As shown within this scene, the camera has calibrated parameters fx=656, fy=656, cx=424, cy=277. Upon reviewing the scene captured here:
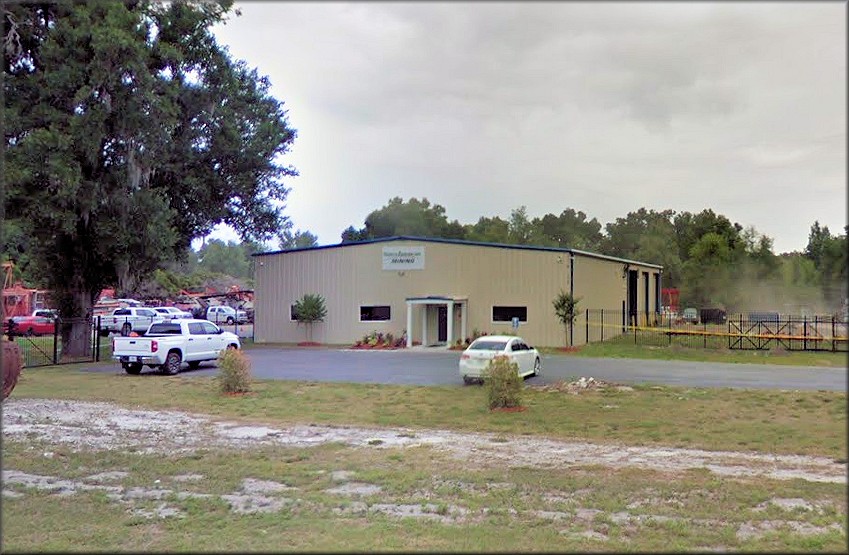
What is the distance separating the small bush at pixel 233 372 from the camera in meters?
15.9

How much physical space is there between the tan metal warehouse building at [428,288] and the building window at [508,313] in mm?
50

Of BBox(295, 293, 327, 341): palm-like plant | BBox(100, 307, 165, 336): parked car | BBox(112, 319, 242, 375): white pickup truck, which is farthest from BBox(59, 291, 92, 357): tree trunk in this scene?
BBox(100, 307, 165, 336): parked car

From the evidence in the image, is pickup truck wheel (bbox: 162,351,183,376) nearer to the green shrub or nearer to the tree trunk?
the tree trunk

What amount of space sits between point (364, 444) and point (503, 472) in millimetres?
2800

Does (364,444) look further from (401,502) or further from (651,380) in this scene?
(651,380)

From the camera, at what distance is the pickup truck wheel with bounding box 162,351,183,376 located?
21.0m

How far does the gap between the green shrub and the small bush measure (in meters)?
6.20

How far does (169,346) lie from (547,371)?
12.3 meters

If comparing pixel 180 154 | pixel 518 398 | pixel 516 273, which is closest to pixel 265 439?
pixel 518 398

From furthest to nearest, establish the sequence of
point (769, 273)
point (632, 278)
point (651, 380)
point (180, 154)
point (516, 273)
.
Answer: point (632, 278)
point (516, 273)
point (180, 154)
point (651, 380)
point (769, 273)

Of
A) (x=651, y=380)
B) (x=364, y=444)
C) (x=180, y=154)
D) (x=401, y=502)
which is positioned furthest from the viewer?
(x=180, y=154)

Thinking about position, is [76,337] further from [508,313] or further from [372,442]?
[372,442]

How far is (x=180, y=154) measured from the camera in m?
26.0

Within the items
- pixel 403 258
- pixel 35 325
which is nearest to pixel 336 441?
pixel 403 258
